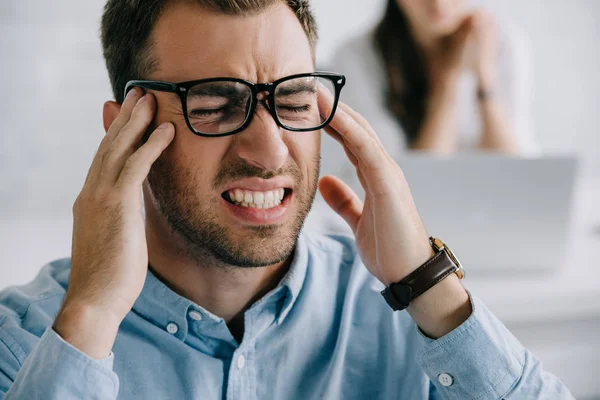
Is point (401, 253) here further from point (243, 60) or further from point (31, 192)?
point (31, 192)

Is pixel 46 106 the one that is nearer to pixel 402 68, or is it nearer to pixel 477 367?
pixel 402 68

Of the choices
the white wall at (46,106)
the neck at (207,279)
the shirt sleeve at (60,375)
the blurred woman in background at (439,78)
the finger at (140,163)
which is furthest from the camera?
the blurred woman in background at (439,78)

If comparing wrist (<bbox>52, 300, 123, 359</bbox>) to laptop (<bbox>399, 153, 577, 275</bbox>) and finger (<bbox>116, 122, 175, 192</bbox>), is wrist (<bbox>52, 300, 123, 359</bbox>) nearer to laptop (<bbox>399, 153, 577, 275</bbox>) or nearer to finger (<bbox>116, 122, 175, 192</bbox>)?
finger (<bbox>116, 122, 175, 192</bbox>)

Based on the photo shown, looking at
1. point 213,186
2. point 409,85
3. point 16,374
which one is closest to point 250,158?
point 213,186

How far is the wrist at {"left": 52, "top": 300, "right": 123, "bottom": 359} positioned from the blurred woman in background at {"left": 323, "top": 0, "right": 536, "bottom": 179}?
6.26ft

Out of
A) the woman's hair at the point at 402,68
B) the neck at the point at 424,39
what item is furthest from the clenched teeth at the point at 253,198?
the neck at the point at 424,39

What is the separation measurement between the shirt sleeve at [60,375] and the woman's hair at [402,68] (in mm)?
2057

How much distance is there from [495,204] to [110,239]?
1096mm

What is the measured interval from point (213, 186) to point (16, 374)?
1.33ft

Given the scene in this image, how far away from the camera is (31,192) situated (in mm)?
2410

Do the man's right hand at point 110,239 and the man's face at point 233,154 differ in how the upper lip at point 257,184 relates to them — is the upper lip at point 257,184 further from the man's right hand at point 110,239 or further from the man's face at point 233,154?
the man's right hand at point 110,239

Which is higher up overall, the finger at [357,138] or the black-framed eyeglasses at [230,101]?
the black-framed eyeglasses at [230,101]

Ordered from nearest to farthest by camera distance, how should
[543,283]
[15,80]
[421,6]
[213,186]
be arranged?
[213,186] → [543,283] → [15,80] → [421,6]

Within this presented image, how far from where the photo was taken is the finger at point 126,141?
1.00 m
